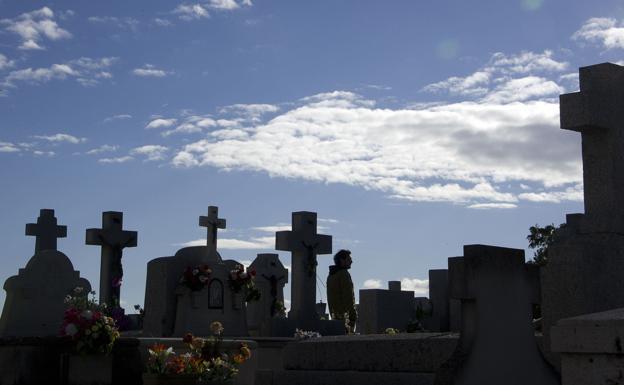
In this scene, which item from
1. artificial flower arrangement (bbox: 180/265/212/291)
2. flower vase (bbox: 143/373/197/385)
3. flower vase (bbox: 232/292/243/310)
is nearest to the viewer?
flower vase (bbox: 143/373/197/385)

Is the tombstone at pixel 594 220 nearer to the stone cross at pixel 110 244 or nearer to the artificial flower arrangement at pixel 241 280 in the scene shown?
the artificial flower arrangement at pixel 241 280

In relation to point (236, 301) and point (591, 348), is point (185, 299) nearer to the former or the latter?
point (236, 301)

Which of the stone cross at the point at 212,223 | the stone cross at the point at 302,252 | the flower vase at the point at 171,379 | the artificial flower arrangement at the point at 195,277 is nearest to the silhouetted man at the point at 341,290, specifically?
the stone cross at the point at 302,252

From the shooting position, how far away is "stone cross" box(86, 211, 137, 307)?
20078 millimetres

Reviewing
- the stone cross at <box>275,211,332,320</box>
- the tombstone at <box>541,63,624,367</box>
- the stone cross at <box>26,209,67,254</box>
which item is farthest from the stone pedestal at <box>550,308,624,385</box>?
the stone cross at <box>26,209,67,254</box>

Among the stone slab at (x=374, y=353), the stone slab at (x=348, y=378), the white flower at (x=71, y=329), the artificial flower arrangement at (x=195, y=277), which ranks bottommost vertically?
the stone slab at (x=348, y=378)

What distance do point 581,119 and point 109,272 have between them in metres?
15.0

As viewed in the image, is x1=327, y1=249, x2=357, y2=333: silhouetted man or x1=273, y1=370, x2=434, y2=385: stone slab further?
x1=327, y1=249, x2=357, y2=333: silhouetted man

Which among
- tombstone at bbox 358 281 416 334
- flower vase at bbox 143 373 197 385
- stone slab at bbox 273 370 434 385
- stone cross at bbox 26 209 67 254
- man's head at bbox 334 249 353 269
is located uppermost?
stone cross at bbox 26 209 67 254

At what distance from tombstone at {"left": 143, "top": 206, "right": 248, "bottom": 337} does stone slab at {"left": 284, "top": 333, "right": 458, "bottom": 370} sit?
7312 mm

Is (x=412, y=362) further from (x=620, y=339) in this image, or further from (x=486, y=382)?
(x=620, y=339)

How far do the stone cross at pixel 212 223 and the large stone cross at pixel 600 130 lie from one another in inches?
528

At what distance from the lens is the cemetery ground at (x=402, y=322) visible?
5.57 m

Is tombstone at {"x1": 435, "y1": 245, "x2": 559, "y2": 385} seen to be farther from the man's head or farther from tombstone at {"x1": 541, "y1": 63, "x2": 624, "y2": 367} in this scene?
the man's head
